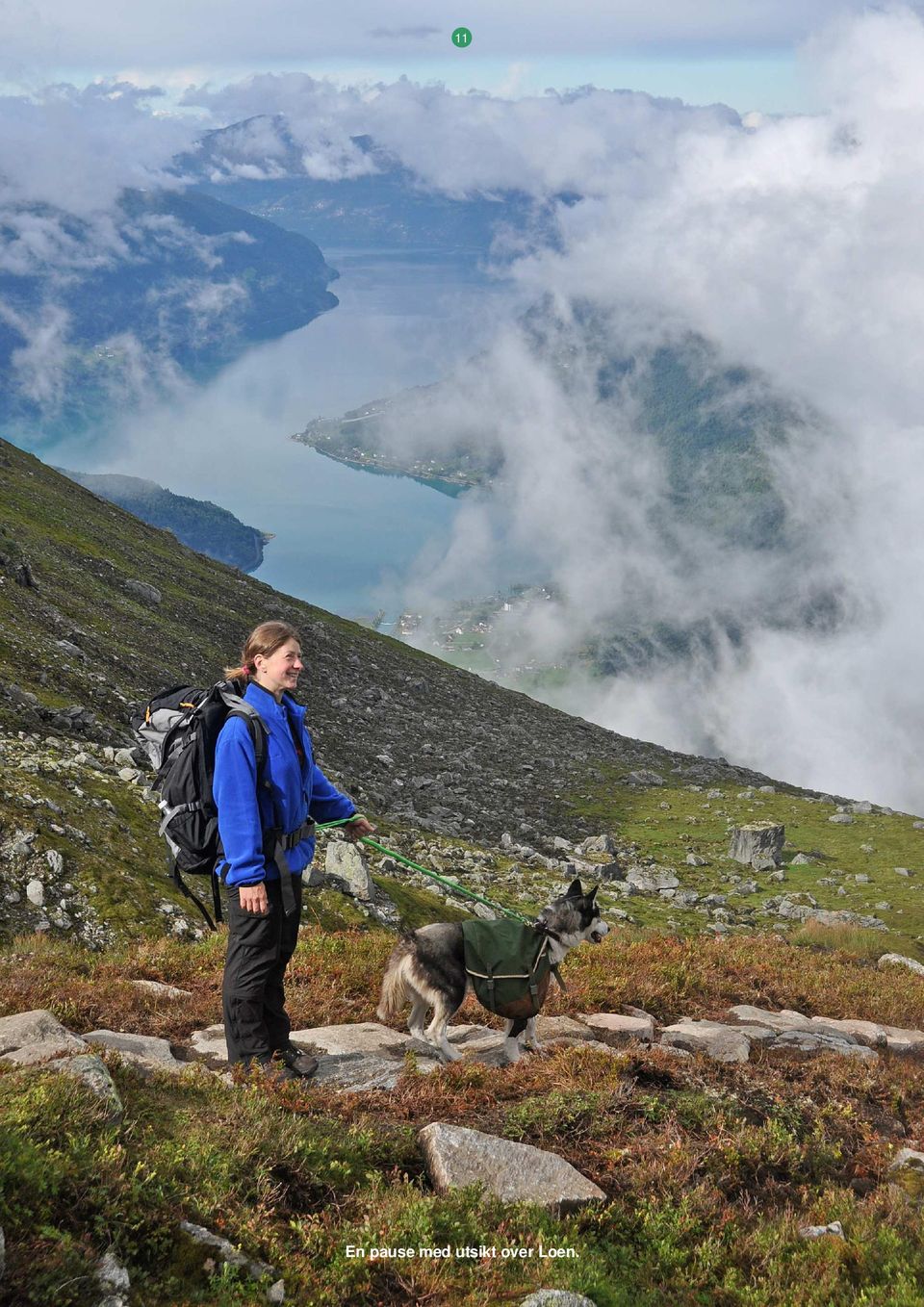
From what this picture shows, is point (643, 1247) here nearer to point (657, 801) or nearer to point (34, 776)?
point (34, 776)

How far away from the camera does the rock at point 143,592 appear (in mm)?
49259

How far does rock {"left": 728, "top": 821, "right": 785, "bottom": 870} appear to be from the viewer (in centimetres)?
4709

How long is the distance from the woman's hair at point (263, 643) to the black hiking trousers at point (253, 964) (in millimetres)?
1678

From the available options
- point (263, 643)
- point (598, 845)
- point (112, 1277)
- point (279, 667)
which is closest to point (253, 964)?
point (279, 667)

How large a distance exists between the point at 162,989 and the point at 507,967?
4101mm

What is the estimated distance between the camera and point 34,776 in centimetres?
1593

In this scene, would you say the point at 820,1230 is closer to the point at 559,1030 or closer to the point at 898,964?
the point at 559,1030

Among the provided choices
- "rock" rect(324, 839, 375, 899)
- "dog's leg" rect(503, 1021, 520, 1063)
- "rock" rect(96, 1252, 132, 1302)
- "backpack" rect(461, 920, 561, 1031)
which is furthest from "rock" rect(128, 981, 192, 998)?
"rock" rect(324, 839, 375, 899)

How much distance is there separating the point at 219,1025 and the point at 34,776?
858cm

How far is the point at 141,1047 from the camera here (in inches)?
315

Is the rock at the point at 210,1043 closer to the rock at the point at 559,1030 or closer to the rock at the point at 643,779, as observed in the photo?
the rock at the point at 559,1030

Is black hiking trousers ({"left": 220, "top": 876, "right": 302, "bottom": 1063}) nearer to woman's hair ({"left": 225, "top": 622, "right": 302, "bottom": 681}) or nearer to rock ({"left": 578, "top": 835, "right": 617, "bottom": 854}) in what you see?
woman's hair ({"left": 225, "top": 622, "right": 302, "bottom": 681})

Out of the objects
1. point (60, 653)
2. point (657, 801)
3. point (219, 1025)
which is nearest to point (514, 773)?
point (657, 801)

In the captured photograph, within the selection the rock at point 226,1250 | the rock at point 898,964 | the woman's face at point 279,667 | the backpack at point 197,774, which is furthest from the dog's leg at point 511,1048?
the rock at point 898,964
